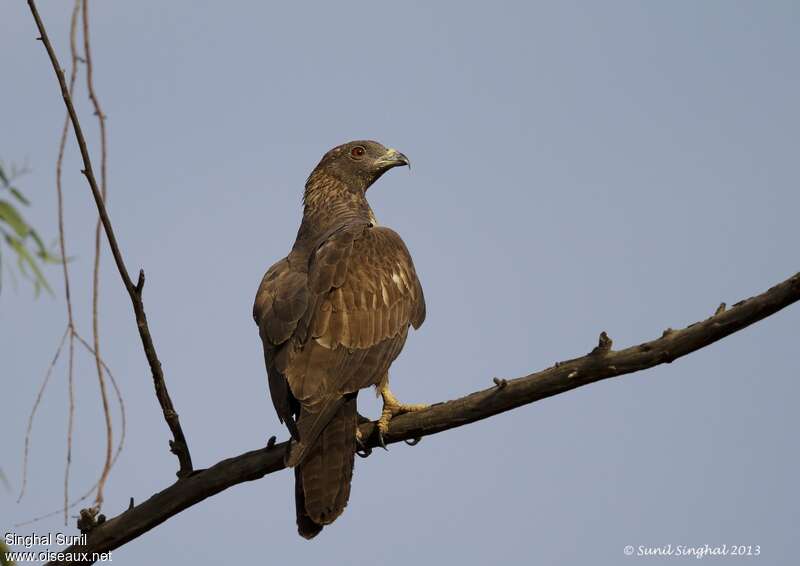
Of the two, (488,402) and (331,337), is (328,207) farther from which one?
(488,402)

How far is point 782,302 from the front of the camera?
14.8 feet

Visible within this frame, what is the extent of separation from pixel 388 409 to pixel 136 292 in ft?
6.54

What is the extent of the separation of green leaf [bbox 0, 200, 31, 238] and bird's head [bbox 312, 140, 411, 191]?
254 inches

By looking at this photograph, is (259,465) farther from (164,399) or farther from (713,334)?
(713,334)

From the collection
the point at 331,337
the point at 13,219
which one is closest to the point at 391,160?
the point at 331,337

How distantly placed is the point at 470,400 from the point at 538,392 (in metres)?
0.41

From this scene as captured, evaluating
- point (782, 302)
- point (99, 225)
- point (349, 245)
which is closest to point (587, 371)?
point (782, 302)

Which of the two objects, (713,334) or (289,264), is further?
(289,264)

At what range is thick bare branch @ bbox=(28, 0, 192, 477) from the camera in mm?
4414

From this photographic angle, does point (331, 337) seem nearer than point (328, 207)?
Yes

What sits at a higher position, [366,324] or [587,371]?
[366,324]

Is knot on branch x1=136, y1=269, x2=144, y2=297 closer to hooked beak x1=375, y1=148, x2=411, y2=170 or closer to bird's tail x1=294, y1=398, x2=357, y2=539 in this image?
bird's tail x1=294, y1=398, x2=357, y2=539

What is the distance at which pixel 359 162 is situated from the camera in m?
9.58

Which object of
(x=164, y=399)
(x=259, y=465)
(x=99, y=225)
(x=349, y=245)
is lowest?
(x=259, y=465)
